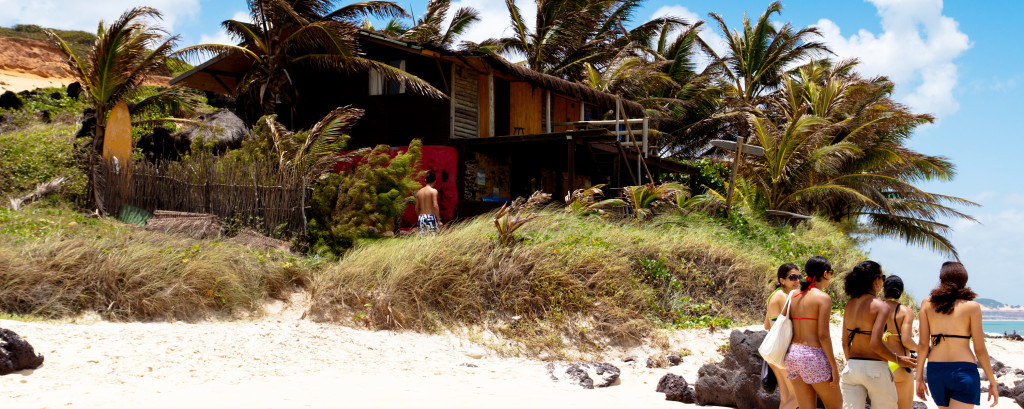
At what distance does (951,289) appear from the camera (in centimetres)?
484

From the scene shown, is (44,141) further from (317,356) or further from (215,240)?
(317,356)

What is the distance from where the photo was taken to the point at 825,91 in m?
Result: 20.8

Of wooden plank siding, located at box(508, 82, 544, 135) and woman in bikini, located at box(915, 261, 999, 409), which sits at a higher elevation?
wooden plank siding, located at box(508, 82, 544, 135)

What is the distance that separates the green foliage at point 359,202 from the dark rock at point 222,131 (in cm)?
458

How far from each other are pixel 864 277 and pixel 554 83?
13.4 metres

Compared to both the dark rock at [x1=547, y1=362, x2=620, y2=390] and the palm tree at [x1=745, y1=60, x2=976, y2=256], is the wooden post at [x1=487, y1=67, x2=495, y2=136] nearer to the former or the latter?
the palm tree at [x1=745, y1=60, x2=976, y2=256]

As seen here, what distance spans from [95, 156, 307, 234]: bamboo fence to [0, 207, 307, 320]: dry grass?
1.89 meters

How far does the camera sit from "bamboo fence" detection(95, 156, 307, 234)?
12.8 meters

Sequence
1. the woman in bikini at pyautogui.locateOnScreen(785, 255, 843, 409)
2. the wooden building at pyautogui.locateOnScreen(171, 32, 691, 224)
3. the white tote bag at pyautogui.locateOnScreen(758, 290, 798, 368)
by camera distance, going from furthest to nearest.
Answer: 1. the wooden building at pyautogui.locateOnScreen(171, 32, 691, 224)
2. the white tote bag at pyautogui.locateOnScreen(758, 290, 798, 368)
3. the woman in bikini at pyautogui.locateOnScreen(785, 255, 843, 409)

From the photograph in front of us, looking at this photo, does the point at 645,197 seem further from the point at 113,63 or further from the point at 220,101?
the point at 220,101

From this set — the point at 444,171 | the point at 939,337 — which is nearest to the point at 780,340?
the point at 939,337

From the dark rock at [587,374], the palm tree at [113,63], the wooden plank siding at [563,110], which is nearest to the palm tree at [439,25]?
the wooden plank siding at [563,110]

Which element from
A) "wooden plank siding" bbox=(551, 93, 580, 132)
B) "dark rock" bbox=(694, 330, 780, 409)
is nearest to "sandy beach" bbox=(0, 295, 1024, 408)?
"dark rock" bbox=(694, 330, 780, 409)

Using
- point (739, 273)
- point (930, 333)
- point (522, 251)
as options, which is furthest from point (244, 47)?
point (930, 333)
